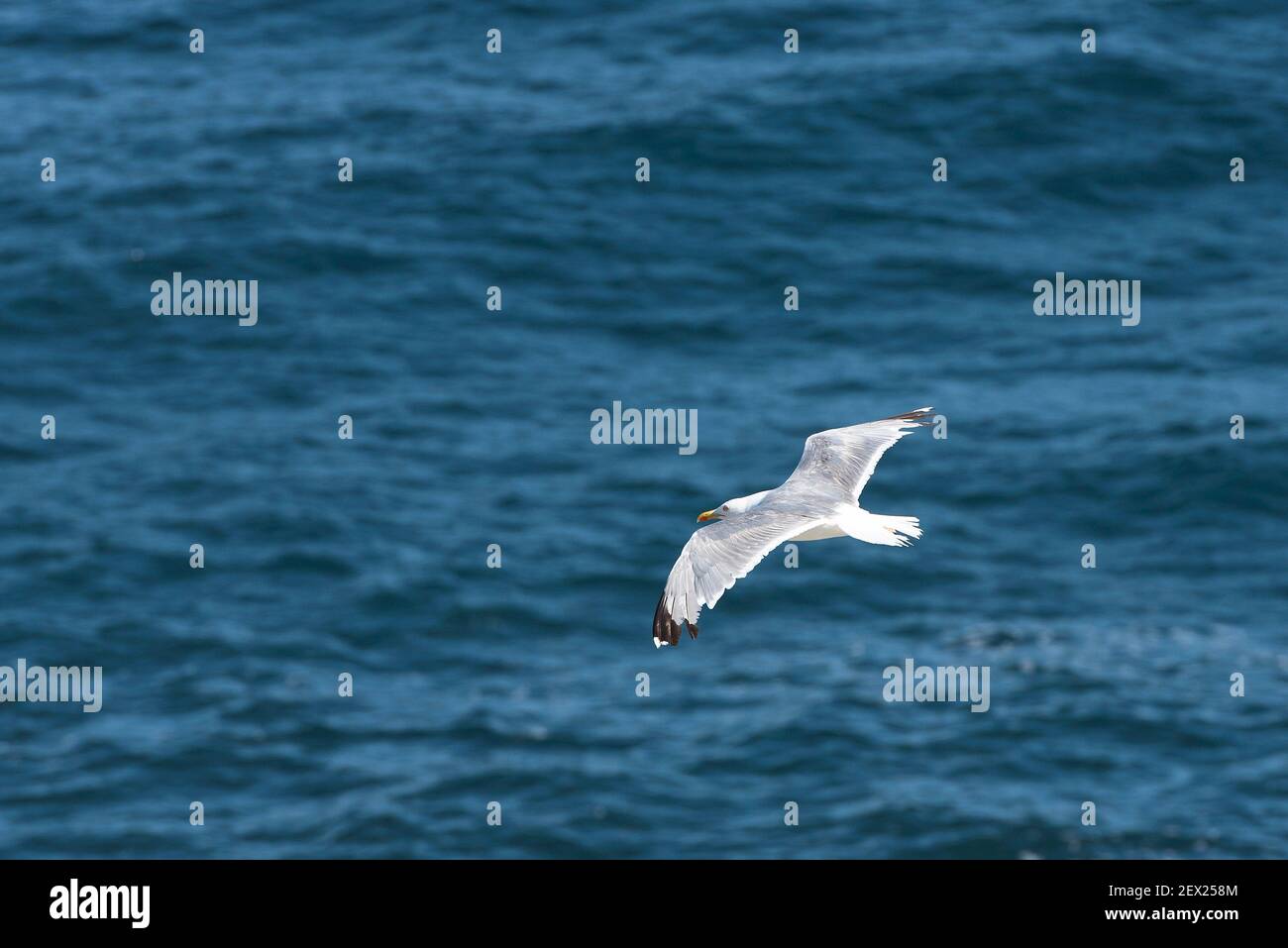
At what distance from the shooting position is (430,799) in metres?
35.7

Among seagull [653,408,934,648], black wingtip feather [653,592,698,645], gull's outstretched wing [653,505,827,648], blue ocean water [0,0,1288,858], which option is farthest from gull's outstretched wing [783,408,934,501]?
blue ocean water [0,0,1288,858]

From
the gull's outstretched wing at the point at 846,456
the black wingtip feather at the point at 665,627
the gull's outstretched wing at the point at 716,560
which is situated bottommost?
the black wingtip feather at the point at 665,627

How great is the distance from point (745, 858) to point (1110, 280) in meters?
17.9

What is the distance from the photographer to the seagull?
1577cm

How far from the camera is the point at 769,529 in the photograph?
16.5 metres

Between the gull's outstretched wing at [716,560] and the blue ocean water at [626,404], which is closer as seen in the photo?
the gull's outstretched wing at [716,560]

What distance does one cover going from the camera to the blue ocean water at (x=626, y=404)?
36.0 metres

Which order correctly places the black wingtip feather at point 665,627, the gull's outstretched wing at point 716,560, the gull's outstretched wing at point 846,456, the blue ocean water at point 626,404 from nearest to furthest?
1. the black wingtip feather at point 665,627
2. the gull's outstretched wing at point 716,560
3. the gull's outstretched wing at point 846,456
4. the blue ocean water at point 626,404

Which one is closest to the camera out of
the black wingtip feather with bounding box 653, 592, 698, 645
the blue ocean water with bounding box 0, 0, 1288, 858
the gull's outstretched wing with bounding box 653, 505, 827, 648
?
the black wingtip feather with bounding box 653, 592, 698, 645

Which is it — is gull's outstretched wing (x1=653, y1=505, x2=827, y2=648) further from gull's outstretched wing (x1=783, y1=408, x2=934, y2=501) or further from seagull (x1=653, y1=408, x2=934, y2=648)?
gull's outstretched wing (x1=783, y1=408, x2=934, y2=501)

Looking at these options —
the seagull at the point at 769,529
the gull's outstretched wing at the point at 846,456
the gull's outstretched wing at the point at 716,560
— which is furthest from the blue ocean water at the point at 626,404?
the gull's outstretched wing at the point at 716,560

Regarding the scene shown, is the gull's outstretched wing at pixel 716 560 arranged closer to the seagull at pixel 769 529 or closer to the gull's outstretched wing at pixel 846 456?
the seagull at pixel 769 529

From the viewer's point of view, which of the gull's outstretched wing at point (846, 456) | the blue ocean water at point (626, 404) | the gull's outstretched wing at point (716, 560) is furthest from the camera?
the blue ocean water at point (626, 404)

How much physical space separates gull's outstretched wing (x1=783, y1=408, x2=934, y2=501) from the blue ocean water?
1602 cm
